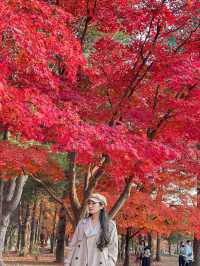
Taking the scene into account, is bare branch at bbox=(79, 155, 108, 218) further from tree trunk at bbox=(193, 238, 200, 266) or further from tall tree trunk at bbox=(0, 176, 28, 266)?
tree trunk at bbox=(193, 238, 200, 266)

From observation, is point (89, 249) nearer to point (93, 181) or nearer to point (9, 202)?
point (93, 181)

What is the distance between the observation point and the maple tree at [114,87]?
902cm

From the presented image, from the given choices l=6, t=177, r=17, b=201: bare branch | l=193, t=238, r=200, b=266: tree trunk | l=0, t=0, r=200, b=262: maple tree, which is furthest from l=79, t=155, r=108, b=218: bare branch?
l=193, t=238, r=200, b=266: tree trunk

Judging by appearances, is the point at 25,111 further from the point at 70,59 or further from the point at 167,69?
the point at 167,69

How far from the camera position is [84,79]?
12602mm

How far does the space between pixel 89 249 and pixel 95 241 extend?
0.40 ft

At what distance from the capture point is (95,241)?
218 inches

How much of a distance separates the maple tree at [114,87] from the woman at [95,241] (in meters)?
3.11

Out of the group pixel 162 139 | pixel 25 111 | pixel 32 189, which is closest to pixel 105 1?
pixel 162 139

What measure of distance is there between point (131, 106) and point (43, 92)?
271 centimetres

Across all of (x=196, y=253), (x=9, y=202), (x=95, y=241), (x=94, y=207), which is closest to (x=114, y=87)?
(x=94, y=207)

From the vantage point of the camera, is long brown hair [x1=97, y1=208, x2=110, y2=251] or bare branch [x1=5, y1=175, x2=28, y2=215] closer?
long brown hair [x1=97, y1=208, x2=110, y2=251]

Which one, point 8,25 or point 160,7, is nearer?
point 8,25

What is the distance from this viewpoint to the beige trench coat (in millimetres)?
5488
